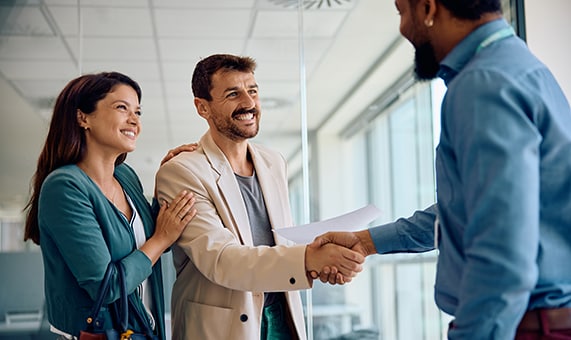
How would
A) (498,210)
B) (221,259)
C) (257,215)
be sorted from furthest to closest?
(257,215), (221,259), (498,210)

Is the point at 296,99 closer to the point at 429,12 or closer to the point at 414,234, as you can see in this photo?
the point at 414,234

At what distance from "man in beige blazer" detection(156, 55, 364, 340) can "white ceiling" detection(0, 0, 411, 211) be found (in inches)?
60.2

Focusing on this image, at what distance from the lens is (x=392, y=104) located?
4914 mm

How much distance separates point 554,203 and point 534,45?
117 inches

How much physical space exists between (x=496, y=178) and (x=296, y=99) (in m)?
3.21

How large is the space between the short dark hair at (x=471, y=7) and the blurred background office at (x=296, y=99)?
281 cm

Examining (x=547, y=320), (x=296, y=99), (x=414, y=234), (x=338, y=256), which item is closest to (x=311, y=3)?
(x=296, y=99)

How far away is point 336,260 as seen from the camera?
242cm

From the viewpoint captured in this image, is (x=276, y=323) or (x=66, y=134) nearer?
(x=66, y=134)

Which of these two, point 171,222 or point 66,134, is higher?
point 66,134

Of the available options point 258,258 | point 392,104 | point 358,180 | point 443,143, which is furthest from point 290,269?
point 392,104

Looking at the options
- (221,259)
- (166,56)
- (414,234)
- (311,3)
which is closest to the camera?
(414,234)

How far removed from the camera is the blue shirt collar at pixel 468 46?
1549 millimetres

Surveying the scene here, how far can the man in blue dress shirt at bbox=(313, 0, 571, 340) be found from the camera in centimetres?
132
